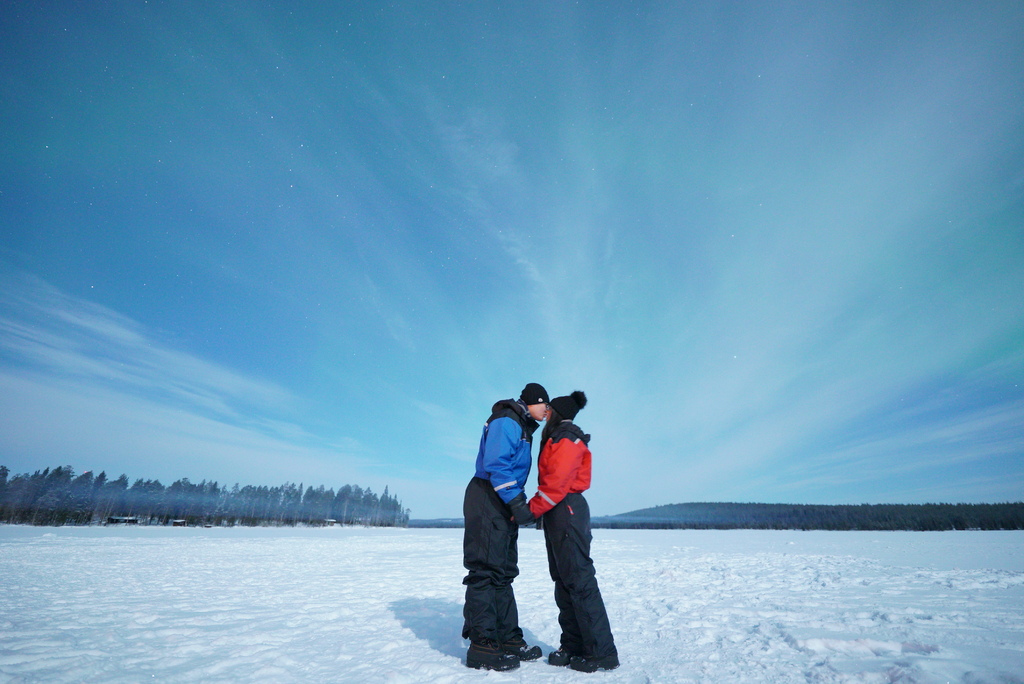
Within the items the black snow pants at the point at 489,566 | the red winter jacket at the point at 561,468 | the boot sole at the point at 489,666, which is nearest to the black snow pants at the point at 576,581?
the red winter jacket at the point at 561,468

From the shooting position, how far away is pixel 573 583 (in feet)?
11.2

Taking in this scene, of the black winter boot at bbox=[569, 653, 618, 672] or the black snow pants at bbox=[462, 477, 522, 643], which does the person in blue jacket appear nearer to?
the black snow pants at bbox=[462, 477, 522, 643]

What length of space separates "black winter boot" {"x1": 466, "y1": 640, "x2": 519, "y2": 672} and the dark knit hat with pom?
6.51 ft

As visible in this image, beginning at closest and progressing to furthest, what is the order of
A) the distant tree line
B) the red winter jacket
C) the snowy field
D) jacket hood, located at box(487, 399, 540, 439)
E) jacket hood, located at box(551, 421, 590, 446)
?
the snowy field
the red winter jacket
jacket hood, located at box(551, 421, 590, 446)
jacket hood, located at box(487, 399, 540, 439)
the distant tree line

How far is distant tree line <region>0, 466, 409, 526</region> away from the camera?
71938 mm

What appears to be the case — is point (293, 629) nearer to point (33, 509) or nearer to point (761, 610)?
point (761, 610)

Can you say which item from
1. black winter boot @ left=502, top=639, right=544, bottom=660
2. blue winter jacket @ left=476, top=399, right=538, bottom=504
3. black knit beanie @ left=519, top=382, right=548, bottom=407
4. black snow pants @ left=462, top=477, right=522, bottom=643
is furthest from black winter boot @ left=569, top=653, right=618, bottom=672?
black knit beanie @ left=519, top=382, right=548, bottom=407

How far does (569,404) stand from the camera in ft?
12.9

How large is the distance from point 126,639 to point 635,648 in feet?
15.5

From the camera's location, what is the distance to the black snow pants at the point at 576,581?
10.9 feet

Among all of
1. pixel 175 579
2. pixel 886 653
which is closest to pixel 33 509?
pixel 175 579

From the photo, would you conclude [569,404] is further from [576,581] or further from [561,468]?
[576,581]

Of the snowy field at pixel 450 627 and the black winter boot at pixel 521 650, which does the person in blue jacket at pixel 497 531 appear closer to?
the black winter boot at pixel 521 650

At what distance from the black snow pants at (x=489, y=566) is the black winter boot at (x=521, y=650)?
0.05m
